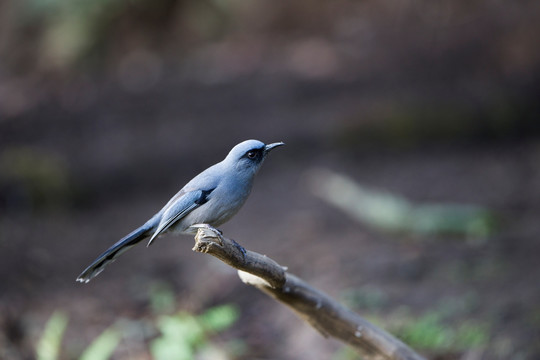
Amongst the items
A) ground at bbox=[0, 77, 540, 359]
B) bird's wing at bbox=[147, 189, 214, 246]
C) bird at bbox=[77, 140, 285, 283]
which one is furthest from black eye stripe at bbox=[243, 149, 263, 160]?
ground at bbox=[0, 77, 540, 359]

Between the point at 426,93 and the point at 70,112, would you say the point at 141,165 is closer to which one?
the point at 70,112

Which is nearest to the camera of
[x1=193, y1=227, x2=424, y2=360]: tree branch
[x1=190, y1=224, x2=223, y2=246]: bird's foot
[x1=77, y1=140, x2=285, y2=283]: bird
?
[x1=190, y1=224, x2=223, y2=246]: bird's foot

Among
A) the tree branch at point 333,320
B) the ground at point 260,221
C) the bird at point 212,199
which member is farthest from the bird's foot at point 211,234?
the ground at point 260,221

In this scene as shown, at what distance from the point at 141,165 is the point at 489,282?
6.66 m

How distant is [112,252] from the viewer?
389 centimetres

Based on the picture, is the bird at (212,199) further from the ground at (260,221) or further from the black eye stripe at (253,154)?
the ground at (260,221)

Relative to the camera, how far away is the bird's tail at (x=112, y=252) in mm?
3838

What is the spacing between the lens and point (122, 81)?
12.7m

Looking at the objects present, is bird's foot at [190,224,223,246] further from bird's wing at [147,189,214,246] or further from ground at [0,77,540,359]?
ground at [0,77,540,359]

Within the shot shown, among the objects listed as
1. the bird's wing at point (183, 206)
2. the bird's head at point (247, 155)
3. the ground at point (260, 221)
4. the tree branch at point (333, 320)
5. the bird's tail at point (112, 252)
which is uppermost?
the ground at point (260, 221)

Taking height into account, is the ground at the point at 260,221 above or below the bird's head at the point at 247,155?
above

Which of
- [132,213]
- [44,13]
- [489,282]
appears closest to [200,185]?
[489,282]

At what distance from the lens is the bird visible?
12.5 ft

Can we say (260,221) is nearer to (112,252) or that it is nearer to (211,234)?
(112,252)
